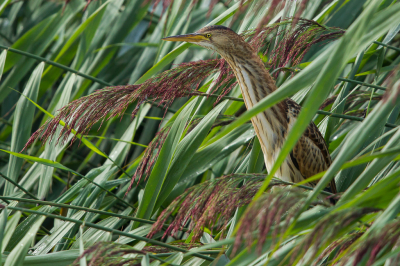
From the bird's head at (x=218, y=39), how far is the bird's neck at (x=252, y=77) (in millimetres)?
39

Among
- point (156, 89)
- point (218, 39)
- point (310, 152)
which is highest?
point (218, 39)

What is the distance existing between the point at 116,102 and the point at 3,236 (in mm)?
485

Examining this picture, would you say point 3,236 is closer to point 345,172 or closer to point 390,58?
point 345,172

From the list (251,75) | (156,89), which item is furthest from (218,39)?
(156,89)

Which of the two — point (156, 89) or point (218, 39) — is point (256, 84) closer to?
point (218, 39)

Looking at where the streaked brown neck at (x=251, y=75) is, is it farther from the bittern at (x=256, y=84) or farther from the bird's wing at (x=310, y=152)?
the bird's wing at (x=310, y=152)

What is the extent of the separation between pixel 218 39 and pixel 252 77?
214 mm

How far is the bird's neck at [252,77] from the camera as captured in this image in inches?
74.1

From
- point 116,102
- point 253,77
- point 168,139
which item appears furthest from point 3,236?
point 253,77

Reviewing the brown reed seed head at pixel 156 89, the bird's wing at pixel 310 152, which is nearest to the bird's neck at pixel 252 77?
the bird's wing at pixel 310 152

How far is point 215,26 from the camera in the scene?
1870 millimetres

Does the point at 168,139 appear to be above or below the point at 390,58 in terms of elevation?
below

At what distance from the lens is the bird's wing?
2.00 meters

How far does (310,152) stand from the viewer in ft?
Answer: 6.66
